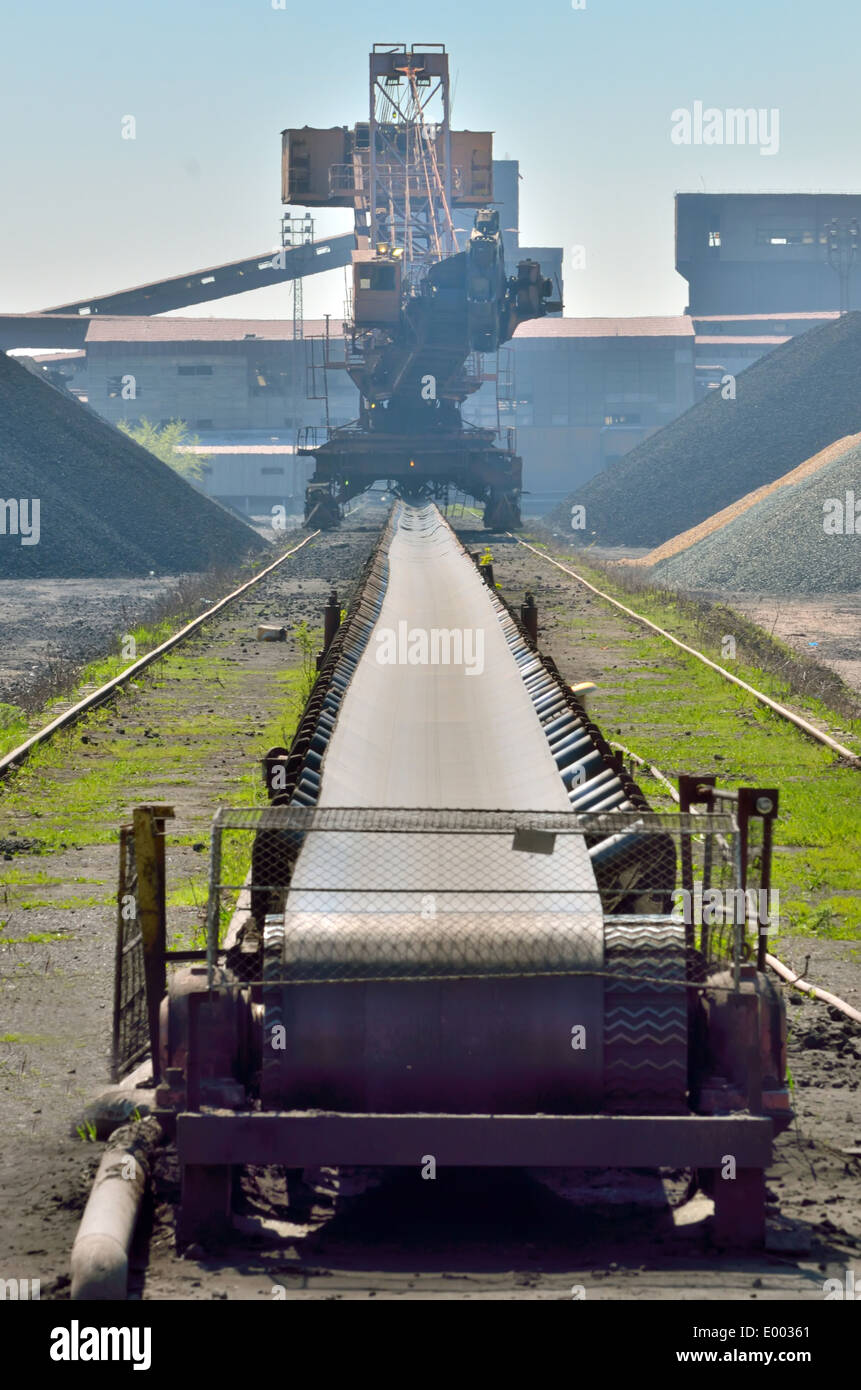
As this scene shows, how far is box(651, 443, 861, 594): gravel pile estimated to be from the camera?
30.0 meters

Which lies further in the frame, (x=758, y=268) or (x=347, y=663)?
(x=758, y=268)

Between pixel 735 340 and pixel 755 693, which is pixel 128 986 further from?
pixel 735 340

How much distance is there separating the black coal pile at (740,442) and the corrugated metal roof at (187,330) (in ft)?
97.4

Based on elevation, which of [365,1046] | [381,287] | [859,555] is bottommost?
[365,1046]

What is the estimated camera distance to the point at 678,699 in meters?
16.4

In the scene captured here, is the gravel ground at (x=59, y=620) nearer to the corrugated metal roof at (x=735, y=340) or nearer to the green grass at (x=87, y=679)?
the green grass at (x=87, y=679)

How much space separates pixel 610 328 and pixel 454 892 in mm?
83178

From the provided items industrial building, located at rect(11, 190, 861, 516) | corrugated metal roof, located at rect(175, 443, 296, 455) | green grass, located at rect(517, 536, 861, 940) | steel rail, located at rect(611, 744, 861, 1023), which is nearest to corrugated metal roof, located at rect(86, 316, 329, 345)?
industrial building, located at rect(11, 190, 861, 516)

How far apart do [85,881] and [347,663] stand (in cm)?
403

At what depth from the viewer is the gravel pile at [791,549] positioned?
29969mm

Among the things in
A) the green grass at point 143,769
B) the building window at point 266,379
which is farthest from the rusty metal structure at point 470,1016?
the building window at point 266,379
